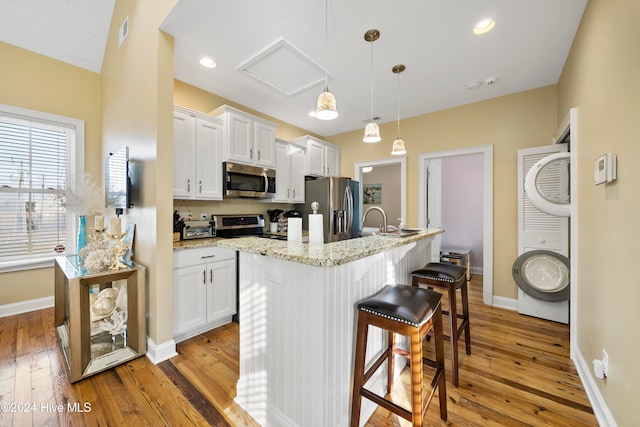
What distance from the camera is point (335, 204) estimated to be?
3918 millimetres

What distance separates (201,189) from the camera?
2832 millimetres

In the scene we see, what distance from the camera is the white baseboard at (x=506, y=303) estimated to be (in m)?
3.18

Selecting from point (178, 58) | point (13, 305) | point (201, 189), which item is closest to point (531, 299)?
point (201, 189)

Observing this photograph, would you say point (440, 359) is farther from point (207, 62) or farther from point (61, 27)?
point (61, 27)

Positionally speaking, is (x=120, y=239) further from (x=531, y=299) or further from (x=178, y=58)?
(x=531, y=299)

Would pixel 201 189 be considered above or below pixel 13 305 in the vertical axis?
above

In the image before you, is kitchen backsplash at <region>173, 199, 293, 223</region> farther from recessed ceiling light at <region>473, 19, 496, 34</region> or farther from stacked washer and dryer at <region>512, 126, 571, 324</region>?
stacked washer and dryer at <region>512, 126, 571, 324</region>

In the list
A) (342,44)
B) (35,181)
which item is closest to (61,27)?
(35,181)

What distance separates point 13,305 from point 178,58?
3.41 m

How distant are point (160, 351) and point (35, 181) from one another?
2.88m

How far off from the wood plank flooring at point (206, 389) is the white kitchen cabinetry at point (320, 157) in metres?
2.88

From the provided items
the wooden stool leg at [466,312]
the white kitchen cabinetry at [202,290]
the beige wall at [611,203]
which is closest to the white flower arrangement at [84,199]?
the white kitchen cabinetry at [202,290]

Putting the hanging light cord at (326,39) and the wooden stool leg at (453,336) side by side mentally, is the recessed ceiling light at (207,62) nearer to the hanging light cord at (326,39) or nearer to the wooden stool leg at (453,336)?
the hanging light cord at (326,39)

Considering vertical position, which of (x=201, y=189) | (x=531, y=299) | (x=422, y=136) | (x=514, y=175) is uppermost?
(x=422, y=136)
